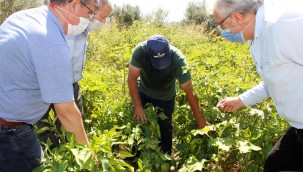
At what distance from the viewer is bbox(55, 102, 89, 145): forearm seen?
1836 mm

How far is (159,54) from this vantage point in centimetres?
311

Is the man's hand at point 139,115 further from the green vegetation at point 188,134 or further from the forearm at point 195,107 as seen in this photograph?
the forearm at point 195,107

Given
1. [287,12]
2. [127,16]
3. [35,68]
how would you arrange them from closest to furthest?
[35,68] → [287,12] → [127,16]

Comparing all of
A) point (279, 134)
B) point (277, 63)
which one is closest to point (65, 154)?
point (277, 63)

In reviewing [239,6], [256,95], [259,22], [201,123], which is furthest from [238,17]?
[201,123]

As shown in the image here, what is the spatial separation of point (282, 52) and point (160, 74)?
1551 mm

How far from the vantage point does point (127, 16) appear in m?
20.7

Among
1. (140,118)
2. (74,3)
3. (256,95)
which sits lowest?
(140,118)

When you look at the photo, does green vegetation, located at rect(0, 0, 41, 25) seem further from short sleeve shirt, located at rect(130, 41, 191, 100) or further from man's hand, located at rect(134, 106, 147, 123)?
man's hand, located at rect(134, 106, 147, 123)

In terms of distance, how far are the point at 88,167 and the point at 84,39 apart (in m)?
1.68

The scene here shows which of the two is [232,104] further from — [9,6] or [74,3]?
[9,6]

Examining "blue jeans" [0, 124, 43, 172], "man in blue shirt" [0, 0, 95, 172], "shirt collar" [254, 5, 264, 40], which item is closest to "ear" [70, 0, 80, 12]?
"man in blue shirt" [0, 0, 95, 172]

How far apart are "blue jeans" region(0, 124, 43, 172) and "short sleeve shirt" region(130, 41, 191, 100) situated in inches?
57.3

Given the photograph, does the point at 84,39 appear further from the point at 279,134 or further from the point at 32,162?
the point at 279,134
